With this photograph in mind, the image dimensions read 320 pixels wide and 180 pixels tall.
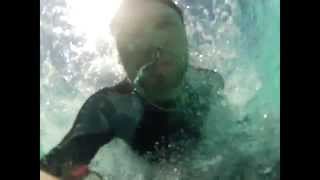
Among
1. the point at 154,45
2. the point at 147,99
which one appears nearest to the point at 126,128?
the point at 147,99

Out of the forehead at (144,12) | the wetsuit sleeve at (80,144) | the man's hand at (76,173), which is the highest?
the forehead at (144,12)

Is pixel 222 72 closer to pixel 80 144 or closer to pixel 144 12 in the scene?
pixel 144 12

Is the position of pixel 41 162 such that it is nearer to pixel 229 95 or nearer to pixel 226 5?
pixel 229 95

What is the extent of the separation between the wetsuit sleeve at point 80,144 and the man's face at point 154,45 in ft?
0.56

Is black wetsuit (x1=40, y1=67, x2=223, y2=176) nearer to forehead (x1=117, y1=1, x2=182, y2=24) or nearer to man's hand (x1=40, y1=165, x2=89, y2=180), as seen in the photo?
man's hand (x1=40, y1=165, x2=89, y2=180)

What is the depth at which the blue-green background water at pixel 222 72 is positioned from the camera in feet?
6.86

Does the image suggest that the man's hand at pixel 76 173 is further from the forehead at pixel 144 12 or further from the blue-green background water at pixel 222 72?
the forehead at pixel 144 12

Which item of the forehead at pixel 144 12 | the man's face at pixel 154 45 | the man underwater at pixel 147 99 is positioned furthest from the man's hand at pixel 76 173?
the forehead at pixel 144 12

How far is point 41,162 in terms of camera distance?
2098 millimetres

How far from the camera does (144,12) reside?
211 centimetres

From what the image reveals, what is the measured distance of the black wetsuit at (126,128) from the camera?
209 centimetres

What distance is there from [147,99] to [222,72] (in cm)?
25

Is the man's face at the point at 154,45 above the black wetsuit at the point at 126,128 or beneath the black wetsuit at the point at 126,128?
above

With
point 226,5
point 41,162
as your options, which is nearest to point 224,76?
point 226,5
